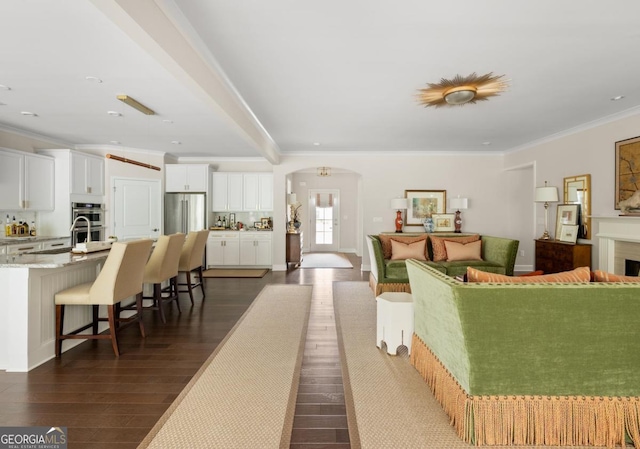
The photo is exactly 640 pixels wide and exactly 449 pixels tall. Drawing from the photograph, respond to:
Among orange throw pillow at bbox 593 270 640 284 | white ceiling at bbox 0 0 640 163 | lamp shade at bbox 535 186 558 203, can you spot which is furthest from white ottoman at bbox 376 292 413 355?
lamp shade at bbox 535 186 558 203

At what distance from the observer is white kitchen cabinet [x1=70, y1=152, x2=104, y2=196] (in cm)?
600

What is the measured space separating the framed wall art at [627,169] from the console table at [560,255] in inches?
29.3

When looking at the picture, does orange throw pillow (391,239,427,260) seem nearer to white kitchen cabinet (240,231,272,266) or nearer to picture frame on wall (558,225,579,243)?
picture frame on wall (558,225,579,243)

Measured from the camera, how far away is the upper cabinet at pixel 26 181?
16.7ft

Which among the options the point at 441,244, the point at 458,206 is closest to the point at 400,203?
the point at 458,206

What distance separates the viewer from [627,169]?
4.42 metres

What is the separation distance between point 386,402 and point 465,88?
3157 mm

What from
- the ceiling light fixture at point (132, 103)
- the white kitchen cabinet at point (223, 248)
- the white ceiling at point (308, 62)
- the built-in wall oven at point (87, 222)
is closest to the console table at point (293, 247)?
the white kitchen cabinet at point (223, 248)

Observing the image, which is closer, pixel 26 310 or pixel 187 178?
pixel 26 310

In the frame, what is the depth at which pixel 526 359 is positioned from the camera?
6.13 ft

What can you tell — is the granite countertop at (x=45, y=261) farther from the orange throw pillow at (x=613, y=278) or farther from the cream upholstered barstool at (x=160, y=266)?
the orange throw pillow at (x=613, y=278)

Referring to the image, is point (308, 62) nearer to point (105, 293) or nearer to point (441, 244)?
point (105, 293)

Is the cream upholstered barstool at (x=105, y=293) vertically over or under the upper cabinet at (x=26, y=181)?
under

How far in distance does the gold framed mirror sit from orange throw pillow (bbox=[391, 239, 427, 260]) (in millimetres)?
2328
